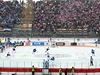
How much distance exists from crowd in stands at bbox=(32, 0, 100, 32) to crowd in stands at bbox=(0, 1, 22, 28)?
3.45 metres

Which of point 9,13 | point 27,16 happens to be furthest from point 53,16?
point 9,13

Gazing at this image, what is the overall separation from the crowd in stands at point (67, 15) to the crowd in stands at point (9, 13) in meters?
3.45

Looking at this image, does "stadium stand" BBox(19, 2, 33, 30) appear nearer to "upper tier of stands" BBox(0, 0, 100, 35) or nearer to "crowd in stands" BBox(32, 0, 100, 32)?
"upper tier of stands" BBox(0, 0, 100, 35)

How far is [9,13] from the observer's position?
58.0 meters

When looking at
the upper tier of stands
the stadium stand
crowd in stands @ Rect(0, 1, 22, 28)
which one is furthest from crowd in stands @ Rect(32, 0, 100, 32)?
crowd in stands @ Rect(0, 1, 22, 28)

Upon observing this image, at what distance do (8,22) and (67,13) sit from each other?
40.0ft

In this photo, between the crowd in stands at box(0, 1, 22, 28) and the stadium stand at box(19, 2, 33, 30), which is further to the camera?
the stadium stand at box(19, 2, 33, 30)

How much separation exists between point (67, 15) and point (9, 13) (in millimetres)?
11479

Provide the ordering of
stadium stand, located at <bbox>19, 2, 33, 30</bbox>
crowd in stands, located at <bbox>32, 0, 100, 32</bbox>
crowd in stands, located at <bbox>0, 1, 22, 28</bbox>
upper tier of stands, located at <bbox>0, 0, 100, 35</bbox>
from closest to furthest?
upper tier of stands, located at <bbox>0, 0, 100, 35</bbox> < crowd in stands, located at <bbox>32, 0, 100, 32</bbox> < crowd in stands, located at <bbox>0, 1, 22, 28</bbox> < stadium stand, located at <bbox>19, 2, 33, 30</bbox>

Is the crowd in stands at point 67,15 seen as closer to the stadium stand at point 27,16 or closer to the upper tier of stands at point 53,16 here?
the upper tier of stands at point 53,16

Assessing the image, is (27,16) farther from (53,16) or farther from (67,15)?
(67,15)

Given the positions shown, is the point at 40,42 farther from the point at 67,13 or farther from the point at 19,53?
the point at 67,13

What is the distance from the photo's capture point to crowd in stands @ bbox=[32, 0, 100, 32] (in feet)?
176

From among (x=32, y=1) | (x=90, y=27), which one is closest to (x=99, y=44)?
(x=90, y=27)
